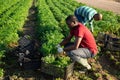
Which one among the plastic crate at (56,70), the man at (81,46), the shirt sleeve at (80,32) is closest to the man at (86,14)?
the man at (81,46)

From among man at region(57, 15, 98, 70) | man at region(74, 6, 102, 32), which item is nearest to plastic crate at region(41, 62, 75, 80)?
man at region(57, 15, 98, 70)

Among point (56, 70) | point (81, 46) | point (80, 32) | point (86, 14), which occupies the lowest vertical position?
point (56, 70)

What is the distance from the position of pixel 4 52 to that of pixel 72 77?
2.30m

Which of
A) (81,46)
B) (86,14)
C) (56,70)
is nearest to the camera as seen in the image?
(56,70)

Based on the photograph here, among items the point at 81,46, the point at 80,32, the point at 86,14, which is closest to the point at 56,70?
the point at 81,46

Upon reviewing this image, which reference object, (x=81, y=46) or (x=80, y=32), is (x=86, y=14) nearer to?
(x=81, y=46)

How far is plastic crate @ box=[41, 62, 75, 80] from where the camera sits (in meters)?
7.26

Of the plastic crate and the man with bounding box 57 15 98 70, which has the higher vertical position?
the man with bounding box 57 15 98 70

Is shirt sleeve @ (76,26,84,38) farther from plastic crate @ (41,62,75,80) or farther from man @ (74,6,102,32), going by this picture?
man @ (74,6,102,32)

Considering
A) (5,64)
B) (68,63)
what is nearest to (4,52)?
(5,64)

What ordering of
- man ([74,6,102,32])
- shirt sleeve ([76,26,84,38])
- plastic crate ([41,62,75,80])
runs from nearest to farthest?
1. shirt sleeve ([76,26,84,38])
2. plastic crate ([41,62,75,80])
3. man ([74,6,102,32])

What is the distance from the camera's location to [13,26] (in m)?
11.7

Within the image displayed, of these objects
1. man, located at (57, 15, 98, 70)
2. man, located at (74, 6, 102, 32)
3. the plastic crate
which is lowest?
the plastic crate

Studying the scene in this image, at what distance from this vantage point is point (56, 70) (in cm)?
738
